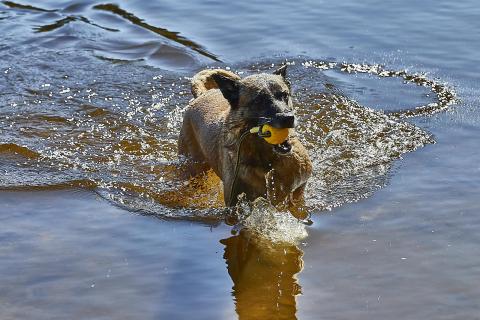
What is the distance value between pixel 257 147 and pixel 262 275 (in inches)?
42.6

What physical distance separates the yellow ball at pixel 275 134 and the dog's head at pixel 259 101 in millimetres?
50

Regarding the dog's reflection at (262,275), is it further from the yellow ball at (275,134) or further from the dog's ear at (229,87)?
the dog's ear at (229,87)

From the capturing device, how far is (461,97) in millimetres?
9922

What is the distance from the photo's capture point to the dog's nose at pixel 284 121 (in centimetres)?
616

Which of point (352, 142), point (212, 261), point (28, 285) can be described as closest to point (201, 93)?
point (352, 142)

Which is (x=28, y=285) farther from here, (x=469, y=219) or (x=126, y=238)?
(x=469, y=219)

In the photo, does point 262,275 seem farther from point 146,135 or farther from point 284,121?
Answer: point 146,135

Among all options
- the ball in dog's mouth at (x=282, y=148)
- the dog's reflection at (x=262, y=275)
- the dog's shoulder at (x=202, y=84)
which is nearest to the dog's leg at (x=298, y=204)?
the dog's reflection at (x=262, y=275)

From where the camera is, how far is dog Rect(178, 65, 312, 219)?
656 centimetres

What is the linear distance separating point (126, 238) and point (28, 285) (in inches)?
42.5

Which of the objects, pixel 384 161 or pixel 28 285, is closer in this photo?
pixel 28 285

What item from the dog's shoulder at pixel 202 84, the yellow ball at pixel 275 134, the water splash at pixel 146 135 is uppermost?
the yellow ball at pixel 275 134

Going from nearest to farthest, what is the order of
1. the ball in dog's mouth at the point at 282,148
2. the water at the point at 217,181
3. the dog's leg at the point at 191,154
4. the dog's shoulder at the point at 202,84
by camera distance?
the water at the point at 217,181, the ball in dog's mouth at the point at 282,148, the dog's leg at the point at 191,154, the dog's shoulder at the point at 202,84

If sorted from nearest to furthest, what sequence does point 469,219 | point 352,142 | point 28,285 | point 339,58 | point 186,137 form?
point 28,285
point 469,219
point 186,137
point 352,142
point 339,58
